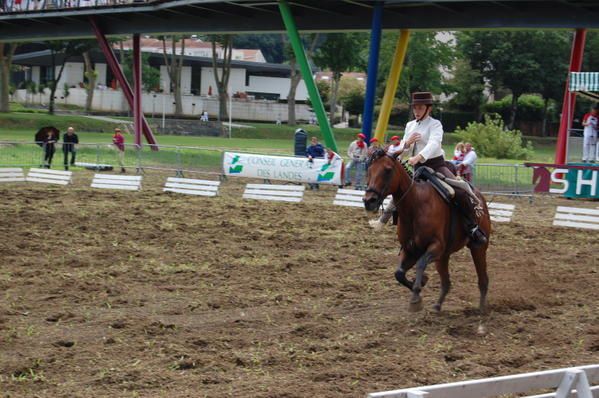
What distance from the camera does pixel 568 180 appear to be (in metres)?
26.6

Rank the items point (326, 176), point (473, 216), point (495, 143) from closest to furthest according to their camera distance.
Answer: point (473, 216) < point (326, 176) < point (495, 143)

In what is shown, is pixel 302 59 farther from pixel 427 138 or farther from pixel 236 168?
pixel 427 138

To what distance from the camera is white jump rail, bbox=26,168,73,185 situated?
28922 millimetres

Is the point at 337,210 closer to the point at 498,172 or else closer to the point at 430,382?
the point at 498,172

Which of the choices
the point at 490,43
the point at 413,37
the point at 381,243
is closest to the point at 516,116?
the point at 490,43

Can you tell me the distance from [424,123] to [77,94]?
76627 millimetres

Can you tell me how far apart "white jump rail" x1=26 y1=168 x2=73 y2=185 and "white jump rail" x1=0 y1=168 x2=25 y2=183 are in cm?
27

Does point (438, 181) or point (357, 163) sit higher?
point (438, 181)

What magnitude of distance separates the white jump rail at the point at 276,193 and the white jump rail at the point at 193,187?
0.94m

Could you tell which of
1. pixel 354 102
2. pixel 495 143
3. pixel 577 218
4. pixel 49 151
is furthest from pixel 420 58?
pixel 577 218

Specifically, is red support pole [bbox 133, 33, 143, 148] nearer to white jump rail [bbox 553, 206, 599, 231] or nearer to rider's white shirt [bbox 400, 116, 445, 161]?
white jump rail [bbox 553, 206, 599, 231]

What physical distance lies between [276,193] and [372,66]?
31.0 feet

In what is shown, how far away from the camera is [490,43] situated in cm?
8075

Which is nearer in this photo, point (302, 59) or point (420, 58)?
point (302, 59)
